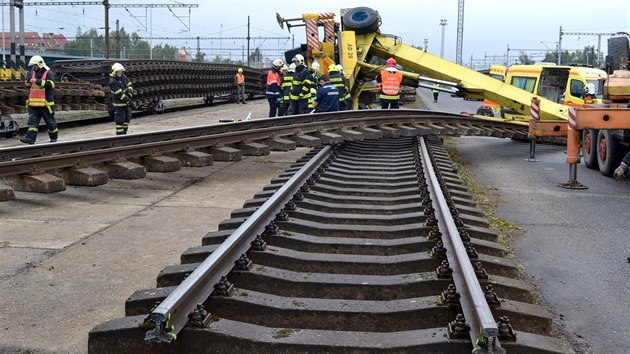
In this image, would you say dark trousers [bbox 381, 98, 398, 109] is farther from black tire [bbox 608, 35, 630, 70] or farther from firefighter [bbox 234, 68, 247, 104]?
firefighter [bbox 234, 68, 247, 104]

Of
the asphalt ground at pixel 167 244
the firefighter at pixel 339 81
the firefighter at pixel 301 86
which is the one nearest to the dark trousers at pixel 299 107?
the firefighter at pixel 301 86

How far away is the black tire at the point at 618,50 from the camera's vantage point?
11883 millimetres

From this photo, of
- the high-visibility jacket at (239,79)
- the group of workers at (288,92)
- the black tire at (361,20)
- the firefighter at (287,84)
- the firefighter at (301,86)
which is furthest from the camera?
the high-visibility jacket at (239,79)

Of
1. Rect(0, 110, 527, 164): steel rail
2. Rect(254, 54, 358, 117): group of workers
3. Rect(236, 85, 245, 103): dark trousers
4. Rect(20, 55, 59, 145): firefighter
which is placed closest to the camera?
Rect(0, 110, 527, 164): steel rail

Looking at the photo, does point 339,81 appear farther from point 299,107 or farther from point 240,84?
point 240,84

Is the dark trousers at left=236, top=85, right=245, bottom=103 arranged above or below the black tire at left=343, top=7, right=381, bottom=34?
below

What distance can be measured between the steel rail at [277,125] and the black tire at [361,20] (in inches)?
134

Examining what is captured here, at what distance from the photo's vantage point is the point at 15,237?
647 centimetres

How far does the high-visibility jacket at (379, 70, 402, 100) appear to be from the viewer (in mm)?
15516

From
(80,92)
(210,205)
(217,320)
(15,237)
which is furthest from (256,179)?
(80,92)

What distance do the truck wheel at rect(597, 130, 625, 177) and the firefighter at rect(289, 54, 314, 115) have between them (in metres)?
6.03

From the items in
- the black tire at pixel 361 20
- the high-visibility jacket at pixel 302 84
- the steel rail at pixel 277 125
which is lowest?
the steel rail at pixel 277 125

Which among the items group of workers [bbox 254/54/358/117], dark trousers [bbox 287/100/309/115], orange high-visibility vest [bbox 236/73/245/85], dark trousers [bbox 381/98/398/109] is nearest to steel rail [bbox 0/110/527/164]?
group of workers [bbox 254/54/358/117]

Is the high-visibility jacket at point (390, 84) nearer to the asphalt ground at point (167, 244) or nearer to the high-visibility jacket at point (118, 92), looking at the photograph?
the asphalt ground at point (167, 244)
